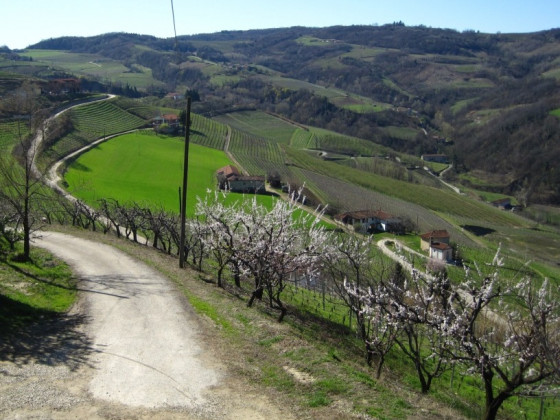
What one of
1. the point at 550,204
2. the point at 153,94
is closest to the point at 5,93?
the point at 153,94

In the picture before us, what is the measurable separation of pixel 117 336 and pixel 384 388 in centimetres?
791

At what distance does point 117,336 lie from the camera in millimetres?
14812

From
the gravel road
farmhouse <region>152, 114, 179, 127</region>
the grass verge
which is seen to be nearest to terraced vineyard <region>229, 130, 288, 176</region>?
farmhouse <region>152, 114, 179, 127</region>

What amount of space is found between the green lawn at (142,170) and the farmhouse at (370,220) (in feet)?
62.8

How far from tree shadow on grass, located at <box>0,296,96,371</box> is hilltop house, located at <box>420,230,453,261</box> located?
4292 centimetres

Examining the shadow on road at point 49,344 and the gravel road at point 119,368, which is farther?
the shadow on road at point 49,344

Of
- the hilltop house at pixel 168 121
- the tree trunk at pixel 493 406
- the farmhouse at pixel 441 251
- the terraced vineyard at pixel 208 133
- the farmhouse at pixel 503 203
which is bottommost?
the farmhouse at pixel 503 203

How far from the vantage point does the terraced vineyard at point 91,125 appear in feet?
240

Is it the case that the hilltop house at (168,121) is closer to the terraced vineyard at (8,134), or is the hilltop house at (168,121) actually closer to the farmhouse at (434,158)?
the terraced vineyard at (8,134)

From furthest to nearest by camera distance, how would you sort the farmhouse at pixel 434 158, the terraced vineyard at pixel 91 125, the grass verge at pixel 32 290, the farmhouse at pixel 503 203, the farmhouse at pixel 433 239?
the farmhouse at pixel 434 158, the farmhouse at pixel 503 203, the terraced vineyard at pixel 91 125, the farmhouse at pixel 433 239, the grass verge at pixel 32 290

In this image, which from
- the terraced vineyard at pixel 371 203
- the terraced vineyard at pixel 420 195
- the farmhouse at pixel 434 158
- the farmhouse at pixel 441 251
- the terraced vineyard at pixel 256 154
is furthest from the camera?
the farmhouse at pixel 434 158

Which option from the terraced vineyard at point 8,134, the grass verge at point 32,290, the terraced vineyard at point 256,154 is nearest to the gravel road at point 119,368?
the grass verge at point 32,290

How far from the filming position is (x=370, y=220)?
6562 cm

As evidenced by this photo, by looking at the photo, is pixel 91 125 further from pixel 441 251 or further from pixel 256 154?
pixel 441 251
